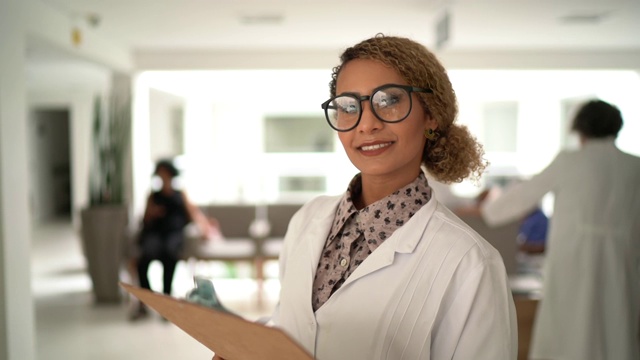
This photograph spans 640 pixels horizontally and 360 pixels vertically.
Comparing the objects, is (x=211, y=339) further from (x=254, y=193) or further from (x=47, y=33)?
(x=254, y=193)

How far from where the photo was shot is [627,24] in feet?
17.4

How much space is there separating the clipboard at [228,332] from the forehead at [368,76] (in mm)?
596

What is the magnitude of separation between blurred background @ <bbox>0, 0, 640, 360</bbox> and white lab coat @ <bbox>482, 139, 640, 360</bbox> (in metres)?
0.71

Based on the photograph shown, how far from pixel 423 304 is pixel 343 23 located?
463cm

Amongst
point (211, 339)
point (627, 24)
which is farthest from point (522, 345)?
point (627, 24)

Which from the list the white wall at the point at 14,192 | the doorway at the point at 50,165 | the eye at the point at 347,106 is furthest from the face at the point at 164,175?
the doorway at the point at 50,165

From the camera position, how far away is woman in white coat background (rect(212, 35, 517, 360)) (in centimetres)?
101

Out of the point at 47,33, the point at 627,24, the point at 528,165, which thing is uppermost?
the point at 627,24

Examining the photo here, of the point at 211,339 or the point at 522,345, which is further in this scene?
the point at 522,345

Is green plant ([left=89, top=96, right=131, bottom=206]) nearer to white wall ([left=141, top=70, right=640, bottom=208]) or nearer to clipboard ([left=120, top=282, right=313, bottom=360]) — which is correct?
white wall ([left=141, top=70, right=640, bottom=208])

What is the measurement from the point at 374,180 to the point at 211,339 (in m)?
0.55

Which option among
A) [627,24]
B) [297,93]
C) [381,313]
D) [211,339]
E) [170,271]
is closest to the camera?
[211,339]

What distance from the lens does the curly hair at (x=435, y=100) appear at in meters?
1.11

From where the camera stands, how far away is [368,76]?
3.65ft
